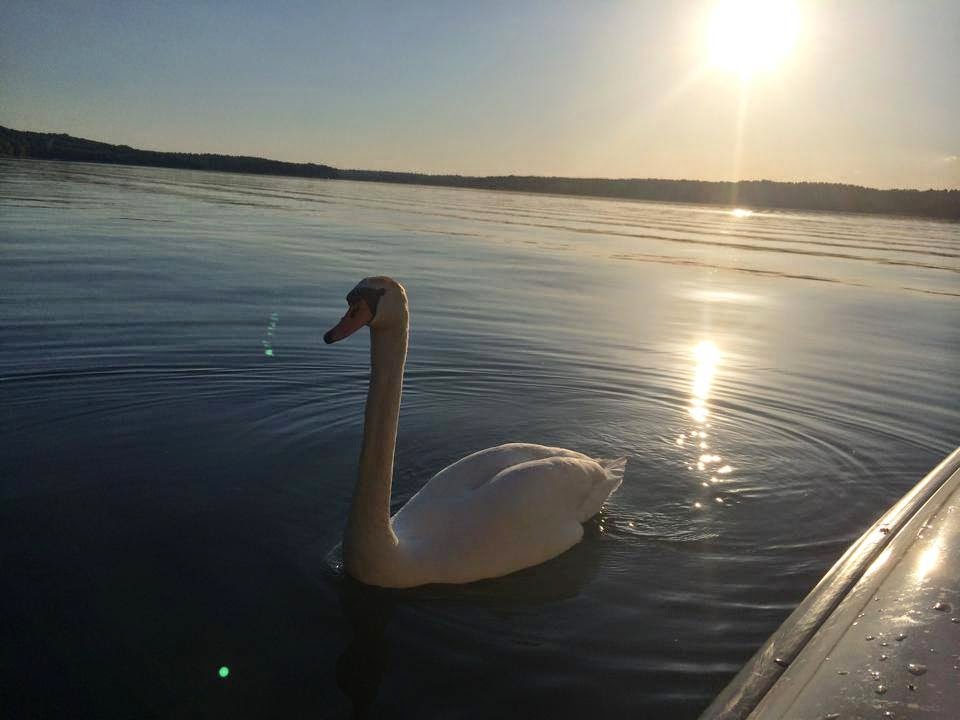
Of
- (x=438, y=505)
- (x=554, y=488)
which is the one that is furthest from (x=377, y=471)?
(x=554, y=488)

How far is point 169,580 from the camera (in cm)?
507

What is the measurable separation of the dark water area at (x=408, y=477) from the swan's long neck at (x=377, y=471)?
0.27 metres

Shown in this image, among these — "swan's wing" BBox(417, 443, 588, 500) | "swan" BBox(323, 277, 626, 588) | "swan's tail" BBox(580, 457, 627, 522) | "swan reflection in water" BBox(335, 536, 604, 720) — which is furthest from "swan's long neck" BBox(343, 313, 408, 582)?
"swan's tail" BBox(580, 457, 627, 522)

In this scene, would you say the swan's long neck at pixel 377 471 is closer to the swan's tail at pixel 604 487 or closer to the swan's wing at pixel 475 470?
the swan's wing at pixel 475 470

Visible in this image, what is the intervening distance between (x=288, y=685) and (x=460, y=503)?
5.26 ft

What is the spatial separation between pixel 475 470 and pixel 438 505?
18.6 inches

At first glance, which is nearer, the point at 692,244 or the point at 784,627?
the point at 784,627

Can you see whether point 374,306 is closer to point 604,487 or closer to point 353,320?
point 353,320

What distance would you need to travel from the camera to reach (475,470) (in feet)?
19.2

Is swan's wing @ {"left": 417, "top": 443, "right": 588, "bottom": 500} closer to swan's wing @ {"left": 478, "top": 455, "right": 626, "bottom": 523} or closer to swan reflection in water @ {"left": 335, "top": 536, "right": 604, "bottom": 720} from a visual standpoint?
swan's wing @ {"left": 478, "top": 455, "right": 626, "bottom": 523}

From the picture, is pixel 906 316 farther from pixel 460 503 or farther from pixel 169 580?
pixel 169 580

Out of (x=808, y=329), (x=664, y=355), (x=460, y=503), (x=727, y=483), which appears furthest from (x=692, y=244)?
(x=460, y=503)

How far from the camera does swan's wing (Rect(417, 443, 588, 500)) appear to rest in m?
5.68

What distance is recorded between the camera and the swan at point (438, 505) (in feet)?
16.0
